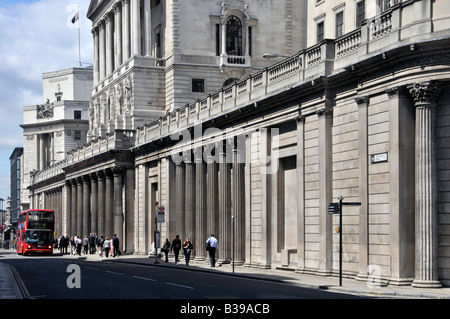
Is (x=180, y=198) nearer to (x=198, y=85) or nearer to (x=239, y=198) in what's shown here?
(x=239, y=198)

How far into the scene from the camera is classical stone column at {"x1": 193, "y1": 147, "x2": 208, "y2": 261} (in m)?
54.1

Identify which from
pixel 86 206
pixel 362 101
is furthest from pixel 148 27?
pixel 362 101

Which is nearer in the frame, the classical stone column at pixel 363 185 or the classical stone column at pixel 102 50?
the classical stone column at pixel 363 185

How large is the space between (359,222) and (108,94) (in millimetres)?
58767

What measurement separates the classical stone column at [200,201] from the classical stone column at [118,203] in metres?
20.1

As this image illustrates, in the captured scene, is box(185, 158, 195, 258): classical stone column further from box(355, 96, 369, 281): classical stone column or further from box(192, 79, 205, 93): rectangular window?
Answer: box(355, 96, 369, 281): classical stone column

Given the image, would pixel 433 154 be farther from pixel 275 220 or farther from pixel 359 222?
pixel 275 220

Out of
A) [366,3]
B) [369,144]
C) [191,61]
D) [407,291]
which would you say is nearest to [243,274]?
[369,144]

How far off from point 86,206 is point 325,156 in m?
55.0

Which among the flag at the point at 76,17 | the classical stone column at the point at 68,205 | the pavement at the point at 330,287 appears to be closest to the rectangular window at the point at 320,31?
the pavement at the point at 330,287

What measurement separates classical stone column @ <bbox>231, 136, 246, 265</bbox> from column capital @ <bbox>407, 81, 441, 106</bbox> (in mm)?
17630

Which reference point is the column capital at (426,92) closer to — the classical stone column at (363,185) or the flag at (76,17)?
the classical stone column at (363,185)

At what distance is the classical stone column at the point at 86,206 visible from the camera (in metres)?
88.4

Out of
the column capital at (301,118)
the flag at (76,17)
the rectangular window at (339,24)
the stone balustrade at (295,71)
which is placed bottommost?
the column capital at (301,118)
